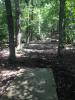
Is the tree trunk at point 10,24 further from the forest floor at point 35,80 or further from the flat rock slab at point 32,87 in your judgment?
the flat rock slab at point 32,87

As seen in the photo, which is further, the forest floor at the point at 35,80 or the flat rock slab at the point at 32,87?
the forest floor at the point at 35,80

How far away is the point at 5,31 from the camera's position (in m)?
31.3

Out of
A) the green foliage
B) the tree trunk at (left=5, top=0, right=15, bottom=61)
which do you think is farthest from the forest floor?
the green foliage

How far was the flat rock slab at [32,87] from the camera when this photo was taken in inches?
266

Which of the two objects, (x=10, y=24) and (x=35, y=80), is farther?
(x=10, y=24)

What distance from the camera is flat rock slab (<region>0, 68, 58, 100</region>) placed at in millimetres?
6766

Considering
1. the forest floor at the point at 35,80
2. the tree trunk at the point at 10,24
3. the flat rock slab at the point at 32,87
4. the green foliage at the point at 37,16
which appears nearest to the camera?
the flat rock slab at the point at 32,87

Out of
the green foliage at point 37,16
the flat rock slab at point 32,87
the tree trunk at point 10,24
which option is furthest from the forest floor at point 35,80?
the green foliage at point 37,16

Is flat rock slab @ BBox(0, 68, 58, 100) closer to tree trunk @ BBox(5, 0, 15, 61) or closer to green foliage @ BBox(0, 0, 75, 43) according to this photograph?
tree trunk @ BBox(5, 0, 15, 61)

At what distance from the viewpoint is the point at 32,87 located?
25.1 feet

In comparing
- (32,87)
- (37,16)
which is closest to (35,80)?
(32,87)

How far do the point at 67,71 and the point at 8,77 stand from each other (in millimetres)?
2764

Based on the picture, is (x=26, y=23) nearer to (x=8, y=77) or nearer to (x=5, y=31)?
(x=5, y=31)

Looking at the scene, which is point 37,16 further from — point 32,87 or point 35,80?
point 32,87
